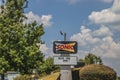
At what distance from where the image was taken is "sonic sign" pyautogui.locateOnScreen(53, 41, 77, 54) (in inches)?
1640

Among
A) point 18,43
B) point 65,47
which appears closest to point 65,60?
point 65,47

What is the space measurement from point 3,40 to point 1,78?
6.69 meters

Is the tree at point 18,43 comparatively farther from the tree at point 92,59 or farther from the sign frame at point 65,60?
the tree at point 92,59

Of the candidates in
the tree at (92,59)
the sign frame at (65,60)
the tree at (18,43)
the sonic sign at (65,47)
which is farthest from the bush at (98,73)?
the tree at (92,59)

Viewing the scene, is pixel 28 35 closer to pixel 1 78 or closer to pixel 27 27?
pixel 27 27

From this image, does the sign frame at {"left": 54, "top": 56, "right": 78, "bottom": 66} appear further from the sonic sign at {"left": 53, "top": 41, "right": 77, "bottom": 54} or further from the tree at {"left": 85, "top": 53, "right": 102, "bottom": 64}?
Result: the tree at {"left": 85, "top": 53, "right": 102, "bottom": 64}

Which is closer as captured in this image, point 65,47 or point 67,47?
point 65,47

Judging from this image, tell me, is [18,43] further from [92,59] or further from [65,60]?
[92,59]

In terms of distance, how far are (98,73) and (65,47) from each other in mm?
6356

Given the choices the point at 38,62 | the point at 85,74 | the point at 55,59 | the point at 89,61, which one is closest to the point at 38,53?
the point at 38,62

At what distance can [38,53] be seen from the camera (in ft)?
184

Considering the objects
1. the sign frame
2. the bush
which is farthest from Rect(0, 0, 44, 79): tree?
the bush

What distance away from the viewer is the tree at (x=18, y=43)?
55.2 metres

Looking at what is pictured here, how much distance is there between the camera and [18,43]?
181ft
